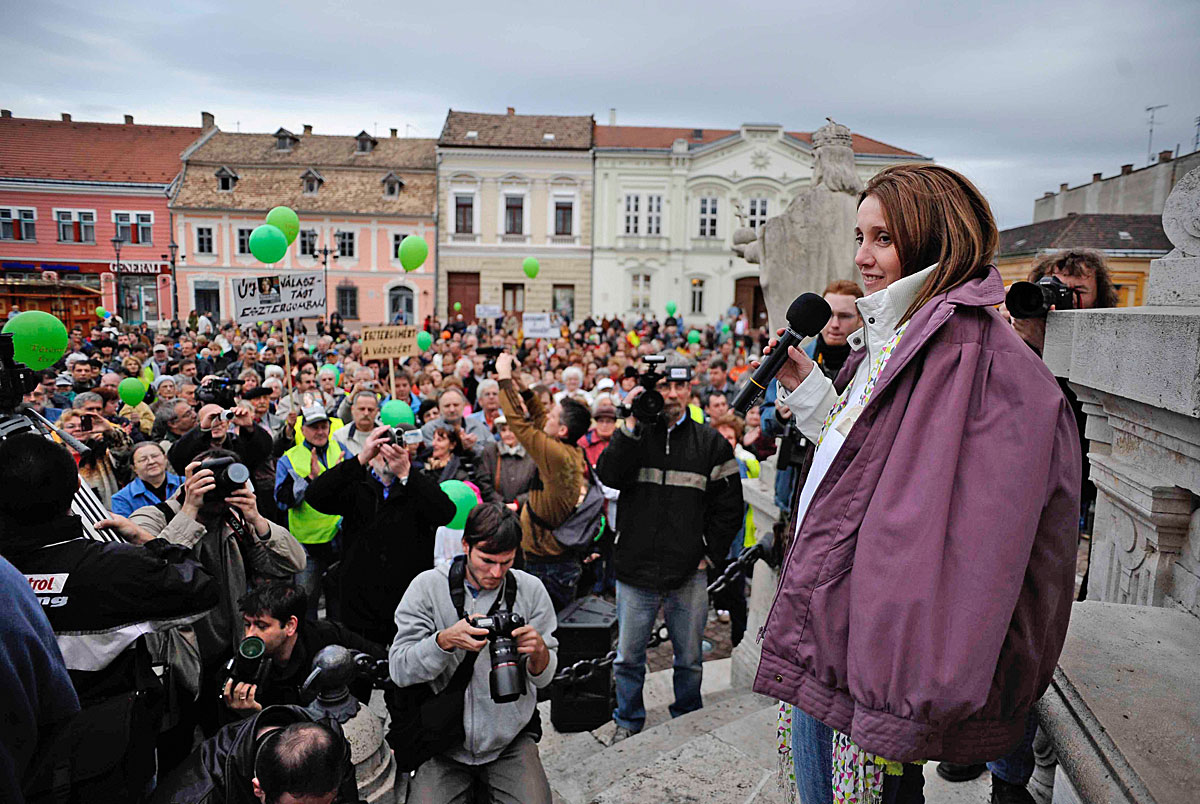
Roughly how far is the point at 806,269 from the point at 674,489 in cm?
280

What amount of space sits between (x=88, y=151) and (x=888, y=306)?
46.2 m

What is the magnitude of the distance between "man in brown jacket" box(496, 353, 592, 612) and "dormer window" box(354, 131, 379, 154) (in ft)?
127

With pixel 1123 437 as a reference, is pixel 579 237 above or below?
above

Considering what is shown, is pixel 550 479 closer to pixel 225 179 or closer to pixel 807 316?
pixel 807 316

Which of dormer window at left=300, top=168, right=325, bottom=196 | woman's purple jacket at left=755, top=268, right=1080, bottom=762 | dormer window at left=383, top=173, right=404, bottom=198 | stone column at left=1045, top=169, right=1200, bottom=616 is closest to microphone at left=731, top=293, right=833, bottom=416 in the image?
woman's purple jacket at left=755, top=268, right=1080, bottom=762

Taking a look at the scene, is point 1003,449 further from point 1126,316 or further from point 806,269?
point 806,269

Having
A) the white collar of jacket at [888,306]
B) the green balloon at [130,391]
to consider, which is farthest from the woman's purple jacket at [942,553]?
the green balloon at [130,391]

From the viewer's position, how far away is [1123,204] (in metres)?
28.4

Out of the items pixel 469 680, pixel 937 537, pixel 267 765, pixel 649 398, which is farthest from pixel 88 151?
pixel 937 537

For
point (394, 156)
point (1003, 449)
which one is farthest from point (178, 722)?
point (394, 156)

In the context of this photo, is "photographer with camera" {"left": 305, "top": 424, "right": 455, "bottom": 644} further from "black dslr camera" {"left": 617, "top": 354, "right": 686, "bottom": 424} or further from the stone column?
the stone column

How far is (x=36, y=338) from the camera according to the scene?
496cm

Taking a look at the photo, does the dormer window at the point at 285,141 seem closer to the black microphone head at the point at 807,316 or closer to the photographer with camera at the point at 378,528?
the photographer with camera at the point at 378,528

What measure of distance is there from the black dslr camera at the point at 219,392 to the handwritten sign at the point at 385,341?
4.30ft
